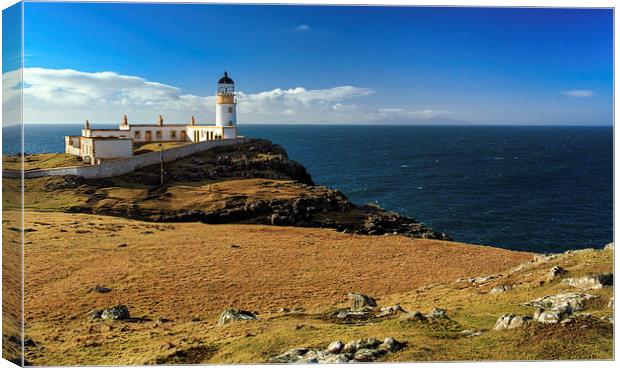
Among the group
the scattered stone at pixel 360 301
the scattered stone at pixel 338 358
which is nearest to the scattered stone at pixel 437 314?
the scattered stone at pixel 360 301

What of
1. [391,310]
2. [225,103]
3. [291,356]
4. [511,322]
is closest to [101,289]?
[291,356]

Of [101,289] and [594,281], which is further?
[101,289]

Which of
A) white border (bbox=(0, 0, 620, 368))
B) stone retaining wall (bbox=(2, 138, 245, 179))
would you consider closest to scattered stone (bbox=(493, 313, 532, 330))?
white border (bbox=(0, 0, 620, 368))

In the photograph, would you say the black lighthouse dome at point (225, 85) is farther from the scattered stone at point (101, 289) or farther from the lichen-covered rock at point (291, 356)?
the lichen-covered rock at point (291, 356)

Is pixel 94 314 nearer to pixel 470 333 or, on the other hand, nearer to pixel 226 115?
pixel 470 333

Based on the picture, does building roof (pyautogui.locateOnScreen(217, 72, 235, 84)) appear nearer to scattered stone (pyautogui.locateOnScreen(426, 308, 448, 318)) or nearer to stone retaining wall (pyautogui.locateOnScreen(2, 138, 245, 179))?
stone retaining wall (pyautogui.locateOnScreen(2, 138, 245, 179))

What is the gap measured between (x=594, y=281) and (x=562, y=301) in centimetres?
134

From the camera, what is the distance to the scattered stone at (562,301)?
41.1 ft

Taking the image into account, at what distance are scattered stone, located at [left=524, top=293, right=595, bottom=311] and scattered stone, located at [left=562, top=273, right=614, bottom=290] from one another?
1.88ft

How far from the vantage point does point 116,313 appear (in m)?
13.7

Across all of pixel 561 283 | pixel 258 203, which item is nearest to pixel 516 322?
pixel 561 283

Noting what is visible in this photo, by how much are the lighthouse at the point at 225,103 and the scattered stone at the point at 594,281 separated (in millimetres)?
12453

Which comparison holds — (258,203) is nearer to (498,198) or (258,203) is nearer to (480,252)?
(480,252)

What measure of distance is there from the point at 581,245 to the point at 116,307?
80.0ft
